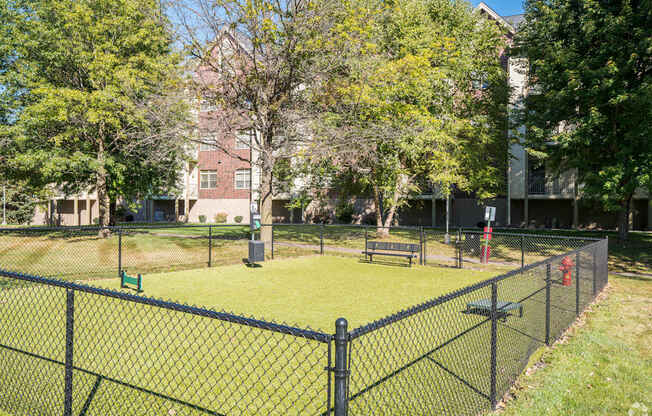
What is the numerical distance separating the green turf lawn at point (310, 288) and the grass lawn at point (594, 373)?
3327mm

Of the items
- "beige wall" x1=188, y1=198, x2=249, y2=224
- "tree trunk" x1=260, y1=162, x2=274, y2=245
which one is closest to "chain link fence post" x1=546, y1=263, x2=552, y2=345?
"tree trunk" x1=260, y1=162, x2=274, y2=245

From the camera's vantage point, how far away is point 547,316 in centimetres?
658

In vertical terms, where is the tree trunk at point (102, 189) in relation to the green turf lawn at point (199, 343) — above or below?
above

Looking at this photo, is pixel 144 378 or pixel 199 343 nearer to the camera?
pixel 144 378

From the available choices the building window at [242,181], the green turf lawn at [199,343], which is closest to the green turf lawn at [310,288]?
the green turf lawn at [199,343]

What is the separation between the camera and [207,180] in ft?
150

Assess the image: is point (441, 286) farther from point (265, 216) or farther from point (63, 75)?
point (63, 75)

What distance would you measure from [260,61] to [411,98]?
31.2 feet

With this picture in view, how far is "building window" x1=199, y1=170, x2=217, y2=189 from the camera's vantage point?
45.1 meters

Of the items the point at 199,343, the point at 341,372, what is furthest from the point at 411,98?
the point at 341,372

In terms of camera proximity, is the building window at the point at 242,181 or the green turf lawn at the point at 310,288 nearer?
the green turf lawn at the point at 310,288

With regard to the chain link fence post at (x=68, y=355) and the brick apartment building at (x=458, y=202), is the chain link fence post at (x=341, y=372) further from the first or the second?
the brick apartment building at (x=458, y=202)

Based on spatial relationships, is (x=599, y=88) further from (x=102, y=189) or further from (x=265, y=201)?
(x=102, y=189)

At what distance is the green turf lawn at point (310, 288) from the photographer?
892cm
